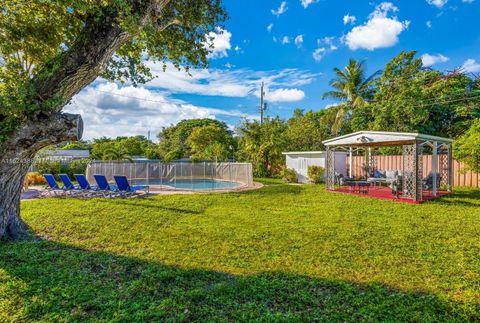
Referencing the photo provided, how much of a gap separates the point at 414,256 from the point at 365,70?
23.7 meters

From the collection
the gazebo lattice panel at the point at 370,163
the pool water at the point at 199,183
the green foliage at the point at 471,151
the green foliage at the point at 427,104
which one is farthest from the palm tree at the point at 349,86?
the pool water at the point at 199,183

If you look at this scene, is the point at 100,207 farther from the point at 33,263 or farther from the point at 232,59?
the point at 232,59

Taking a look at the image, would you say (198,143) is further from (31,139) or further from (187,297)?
(187,297)

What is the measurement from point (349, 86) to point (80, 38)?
24.3m

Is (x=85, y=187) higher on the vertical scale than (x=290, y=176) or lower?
lower

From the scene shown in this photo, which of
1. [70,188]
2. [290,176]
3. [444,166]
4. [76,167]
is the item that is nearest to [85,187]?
[70,188]

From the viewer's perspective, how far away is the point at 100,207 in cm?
897

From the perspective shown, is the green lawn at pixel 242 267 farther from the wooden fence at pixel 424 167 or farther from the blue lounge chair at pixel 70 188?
the wooden fence at pixel 424 167

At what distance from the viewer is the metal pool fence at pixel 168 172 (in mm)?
15719

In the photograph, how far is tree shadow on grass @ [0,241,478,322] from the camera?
9.46 ft

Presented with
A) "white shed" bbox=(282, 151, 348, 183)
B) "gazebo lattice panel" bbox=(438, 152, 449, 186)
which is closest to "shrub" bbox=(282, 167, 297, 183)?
"white shed" bbox=(282, 151, 348, 183)

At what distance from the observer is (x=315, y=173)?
17719 mm

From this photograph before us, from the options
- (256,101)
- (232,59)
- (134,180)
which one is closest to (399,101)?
(232,59)

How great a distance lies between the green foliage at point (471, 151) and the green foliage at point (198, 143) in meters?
16.2
